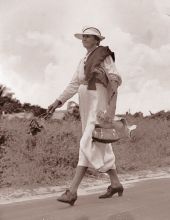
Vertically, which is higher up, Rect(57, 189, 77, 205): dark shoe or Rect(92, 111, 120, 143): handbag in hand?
Rect(92, 111, 120, 143): handbag in hand

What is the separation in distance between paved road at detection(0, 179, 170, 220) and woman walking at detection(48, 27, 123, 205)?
0.30 m

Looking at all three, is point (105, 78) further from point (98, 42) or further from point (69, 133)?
point (69, 133)

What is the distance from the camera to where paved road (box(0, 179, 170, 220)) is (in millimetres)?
5754

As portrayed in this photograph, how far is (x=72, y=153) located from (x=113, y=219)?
6496 mm

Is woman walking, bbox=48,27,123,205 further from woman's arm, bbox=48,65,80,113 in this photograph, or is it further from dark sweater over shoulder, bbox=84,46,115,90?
woman's arm, bbox=48,65,80,113

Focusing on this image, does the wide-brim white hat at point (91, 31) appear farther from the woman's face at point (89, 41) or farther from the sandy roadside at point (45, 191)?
the sandy roadside at point (45, 191)

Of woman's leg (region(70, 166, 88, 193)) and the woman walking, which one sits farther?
the woman walking

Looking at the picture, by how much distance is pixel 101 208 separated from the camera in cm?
621

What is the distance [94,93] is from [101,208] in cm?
127

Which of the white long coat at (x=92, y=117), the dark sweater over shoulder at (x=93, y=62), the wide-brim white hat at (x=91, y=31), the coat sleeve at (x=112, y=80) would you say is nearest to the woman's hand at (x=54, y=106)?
the white long coat at (x=92, y=117)

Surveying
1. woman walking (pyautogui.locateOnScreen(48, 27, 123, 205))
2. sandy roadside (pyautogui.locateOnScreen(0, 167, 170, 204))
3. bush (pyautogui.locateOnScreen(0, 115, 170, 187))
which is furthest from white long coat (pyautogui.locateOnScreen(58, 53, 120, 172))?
bush (pyautogui.locateOnScreen(0, 115, 170, 187))

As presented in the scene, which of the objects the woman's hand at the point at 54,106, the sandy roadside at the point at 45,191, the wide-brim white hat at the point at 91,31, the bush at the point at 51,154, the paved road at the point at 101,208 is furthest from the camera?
the bush at the point at 51,154

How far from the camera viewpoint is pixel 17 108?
32.0m

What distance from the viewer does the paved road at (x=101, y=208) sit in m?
5.75
